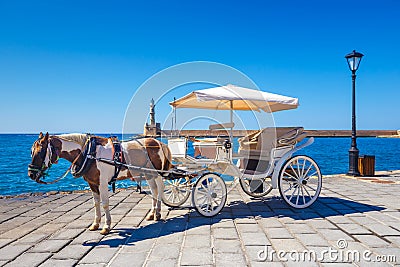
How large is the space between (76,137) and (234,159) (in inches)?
105

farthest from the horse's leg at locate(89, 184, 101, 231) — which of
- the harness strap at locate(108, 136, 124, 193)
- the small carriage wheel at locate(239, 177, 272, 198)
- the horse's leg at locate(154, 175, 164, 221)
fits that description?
the small carriage wheel at locate(239, 177, 272, 198)

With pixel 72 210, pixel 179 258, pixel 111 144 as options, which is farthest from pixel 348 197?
pixel 72 210

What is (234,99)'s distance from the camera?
486 cm

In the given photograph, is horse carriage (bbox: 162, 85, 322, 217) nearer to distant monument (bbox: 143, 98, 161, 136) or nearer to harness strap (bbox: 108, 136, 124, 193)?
harness strap (bbox: 108, 136, 124, 193)

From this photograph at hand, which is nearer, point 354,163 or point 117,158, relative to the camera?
point 117,158

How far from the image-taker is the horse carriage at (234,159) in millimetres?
4789

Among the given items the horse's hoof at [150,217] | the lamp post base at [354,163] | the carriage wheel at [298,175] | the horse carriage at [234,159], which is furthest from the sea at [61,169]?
the lamp post base at [354,163]

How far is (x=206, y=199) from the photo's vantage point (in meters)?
4.73

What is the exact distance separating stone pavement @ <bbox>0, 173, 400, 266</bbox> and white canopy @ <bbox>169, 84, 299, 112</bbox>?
5.99ft

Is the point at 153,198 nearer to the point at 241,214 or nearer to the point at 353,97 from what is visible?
the point at 241,214

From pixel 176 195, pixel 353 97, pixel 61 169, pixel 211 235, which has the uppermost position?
pixel 353 97

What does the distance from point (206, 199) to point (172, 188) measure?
954 millimetres

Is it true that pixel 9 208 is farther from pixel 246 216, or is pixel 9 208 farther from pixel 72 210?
pixel 246 216

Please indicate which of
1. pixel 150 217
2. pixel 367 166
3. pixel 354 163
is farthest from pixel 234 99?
pixel 367 166
